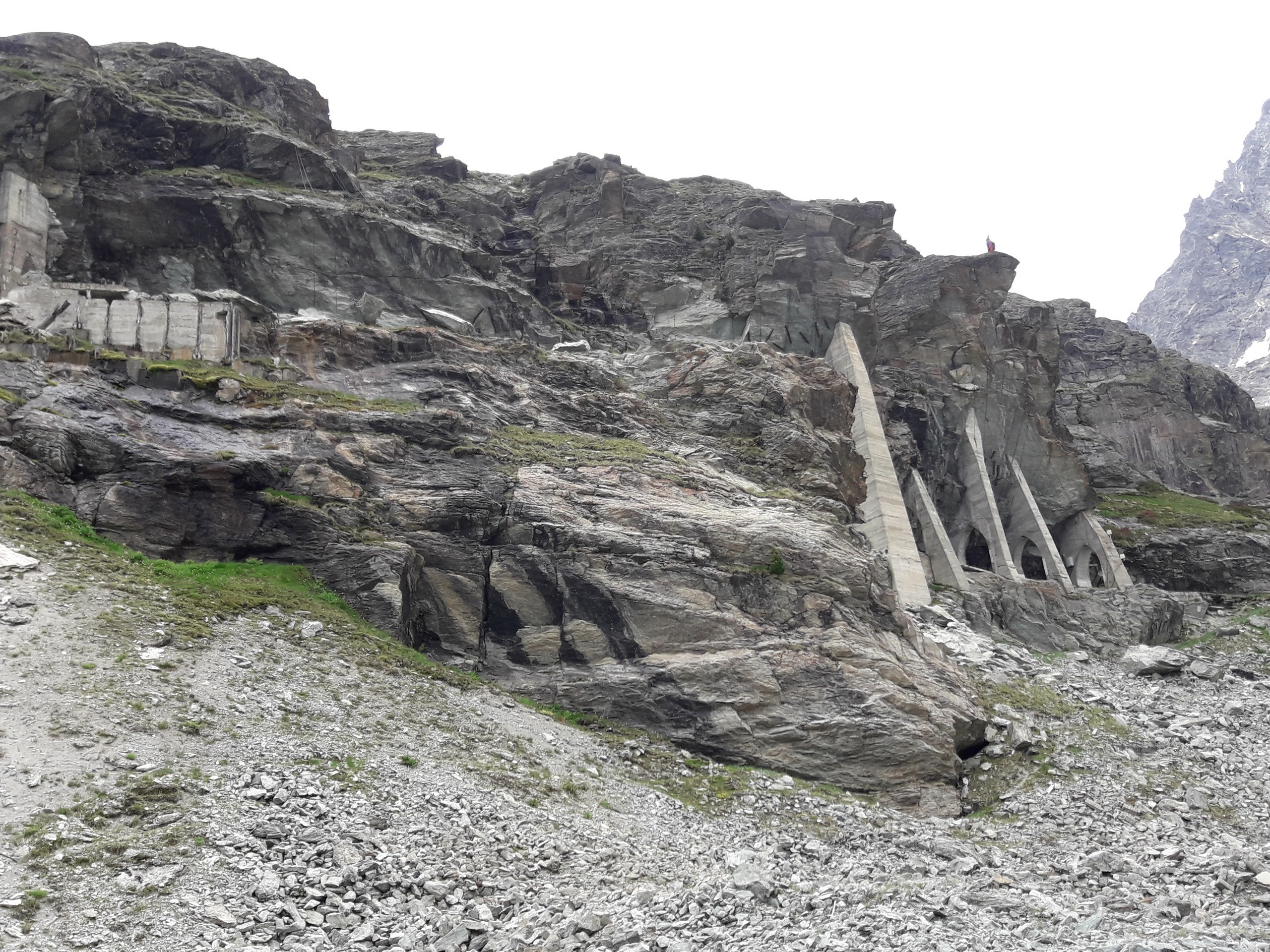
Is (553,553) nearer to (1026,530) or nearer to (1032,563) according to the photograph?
(1026,530)

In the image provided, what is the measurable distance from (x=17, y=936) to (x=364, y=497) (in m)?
15.6

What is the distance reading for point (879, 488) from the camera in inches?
1710

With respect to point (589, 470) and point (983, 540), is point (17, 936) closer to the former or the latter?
point (589, 470)

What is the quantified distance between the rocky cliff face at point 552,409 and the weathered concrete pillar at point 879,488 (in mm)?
1622

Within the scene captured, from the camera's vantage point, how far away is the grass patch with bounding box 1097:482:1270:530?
5869cm

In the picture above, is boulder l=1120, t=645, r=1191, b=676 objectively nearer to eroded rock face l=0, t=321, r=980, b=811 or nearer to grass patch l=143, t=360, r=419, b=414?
eroded rock face l=0, t=321, r=980, b=811

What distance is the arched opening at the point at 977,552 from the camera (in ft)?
186

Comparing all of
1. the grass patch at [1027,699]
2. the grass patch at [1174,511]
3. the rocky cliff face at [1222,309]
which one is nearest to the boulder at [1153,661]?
the grass patch at [1027,699]

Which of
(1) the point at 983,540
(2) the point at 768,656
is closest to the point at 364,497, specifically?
(2) the point at 768,656

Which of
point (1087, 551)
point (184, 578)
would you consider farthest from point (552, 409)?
point (1087, 551)

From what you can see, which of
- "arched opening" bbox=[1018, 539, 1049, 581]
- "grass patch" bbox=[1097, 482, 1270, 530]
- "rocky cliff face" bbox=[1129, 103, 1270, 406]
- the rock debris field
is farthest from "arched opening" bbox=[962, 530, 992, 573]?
"rocky cliff face" bbox=[1129, 103, 1270, 406]

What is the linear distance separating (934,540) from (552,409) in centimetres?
2280

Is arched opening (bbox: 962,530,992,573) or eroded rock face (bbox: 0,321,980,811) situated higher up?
eroded rock face (bbox: 0,321,980,811)

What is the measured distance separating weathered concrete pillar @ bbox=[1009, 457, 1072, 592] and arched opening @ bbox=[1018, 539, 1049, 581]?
896mm
